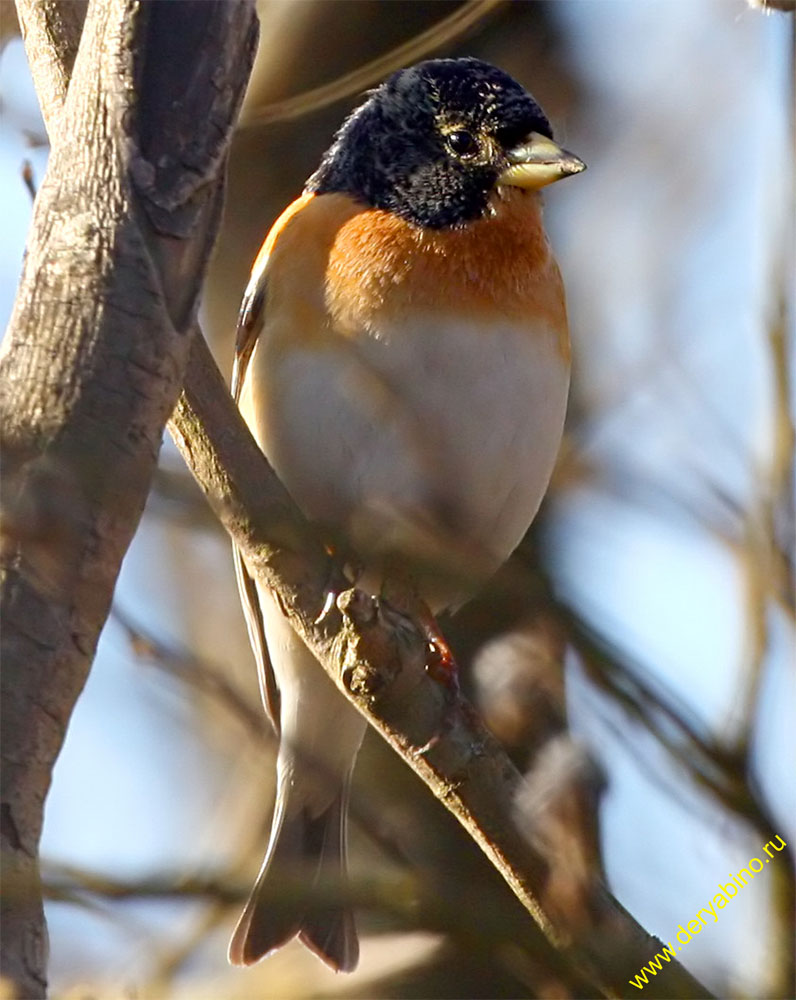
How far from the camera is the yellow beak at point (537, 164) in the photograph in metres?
3.50

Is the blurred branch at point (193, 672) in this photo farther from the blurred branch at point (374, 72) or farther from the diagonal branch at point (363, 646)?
the blurred branch at point (374, 72)

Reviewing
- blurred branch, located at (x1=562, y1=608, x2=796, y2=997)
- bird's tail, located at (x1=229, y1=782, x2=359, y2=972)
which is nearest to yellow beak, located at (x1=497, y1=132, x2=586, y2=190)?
bird's tail, located at (x1=229, y1=782, x2=359, y2=972)

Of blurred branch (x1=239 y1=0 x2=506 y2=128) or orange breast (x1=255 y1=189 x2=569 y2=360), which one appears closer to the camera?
orange breast (x1=255 y1=189 x2=569 y2=360)

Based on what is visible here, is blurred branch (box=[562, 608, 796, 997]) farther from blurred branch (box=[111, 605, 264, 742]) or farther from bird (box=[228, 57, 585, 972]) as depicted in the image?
bird (box=[228, 57, 585, 972])

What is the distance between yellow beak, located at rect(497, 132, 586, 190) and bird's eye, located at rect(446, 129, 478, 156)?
0.43 ft

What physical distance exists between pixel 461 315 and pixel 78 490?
5.79ft

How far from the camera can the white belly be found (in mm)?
3402

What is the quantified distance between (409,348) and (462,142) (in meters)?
0.71

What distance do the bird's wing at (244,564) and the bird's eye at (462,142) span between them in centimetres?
58

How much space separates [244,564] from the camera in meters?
3.62

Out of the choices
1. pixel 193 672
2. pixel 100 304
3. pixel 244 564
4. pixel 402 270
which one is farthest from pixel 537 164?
pixel 193 672

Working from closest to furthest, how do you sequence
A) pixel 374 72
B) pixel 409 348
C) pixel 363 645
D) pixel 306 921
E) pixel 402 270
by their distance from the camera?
pixel 306 921 → pixel 363 645 → pixel 409 348 → pixel 402 270 → pixel 374 72

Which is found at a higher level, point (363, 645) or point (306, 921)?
point (363, 645)

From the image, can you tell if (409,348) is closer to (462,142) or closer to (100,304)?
(462,142)
